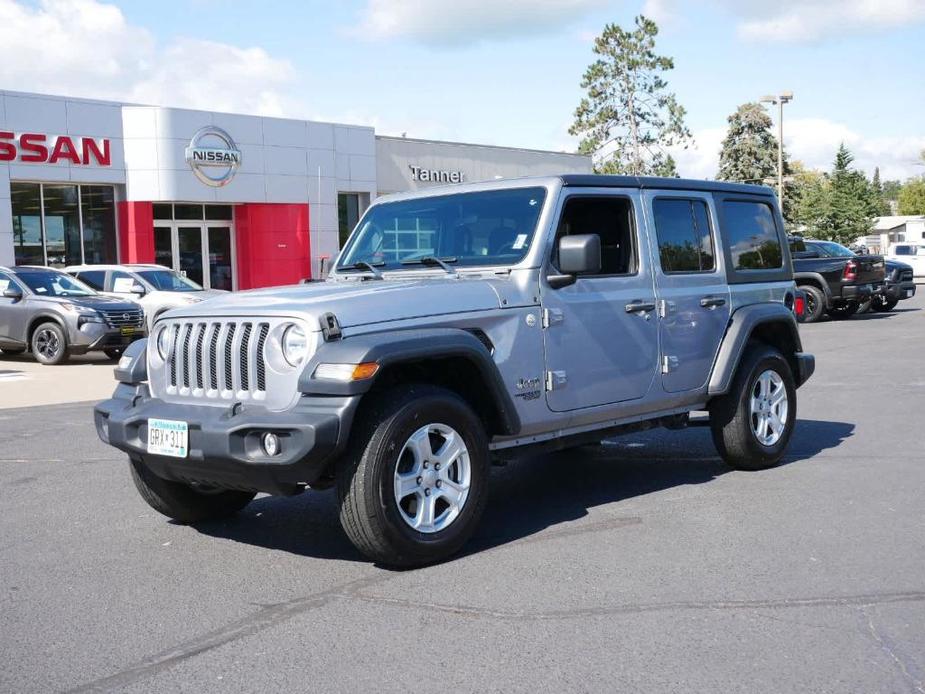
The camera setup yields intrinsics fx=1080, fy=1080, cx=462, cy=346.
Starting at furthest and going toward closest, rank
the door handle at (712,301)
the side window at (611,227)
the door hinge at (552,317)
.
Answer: the door handle at (712,301) < the side window at (611,227) < the door hinge at (552,317)

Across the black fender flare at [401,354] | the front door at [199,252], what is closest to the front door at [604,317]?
the black fender flare at [401,354]

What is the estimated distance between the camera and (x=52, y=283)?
1766 centimetres

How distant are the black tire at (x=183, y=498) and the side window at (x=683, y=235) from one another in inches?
119

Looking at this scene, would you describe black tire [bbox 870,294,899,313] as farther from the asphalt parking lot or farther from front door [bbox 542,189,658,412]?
front door [bbox 542,189,658,412]

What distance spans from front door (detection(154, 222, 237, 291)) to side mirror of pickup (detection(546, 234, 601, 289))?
80.8 feet

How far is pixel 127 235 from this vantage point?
28203mm

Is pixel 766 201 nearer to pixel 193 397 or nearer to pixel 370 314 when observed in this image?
pixel 370 314

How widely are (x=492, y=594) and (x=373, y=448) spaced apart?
2.78ft

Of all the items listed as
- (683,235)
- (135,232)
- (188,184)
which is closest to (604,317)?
(683,235)

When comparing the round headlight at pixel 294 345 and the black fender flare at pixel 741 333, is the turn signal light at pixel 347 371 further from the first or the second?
the black fender flare at pixel 741 333

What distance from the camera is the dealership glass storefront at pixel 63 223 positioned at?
26141 mm

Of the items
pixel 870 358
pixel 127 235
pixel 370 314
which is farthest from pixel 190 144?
pixel 370 314

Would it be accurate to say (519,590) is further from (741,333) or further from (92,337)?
(92,337)

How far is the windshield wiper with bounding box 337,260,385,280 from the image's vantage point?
6.35 metres
